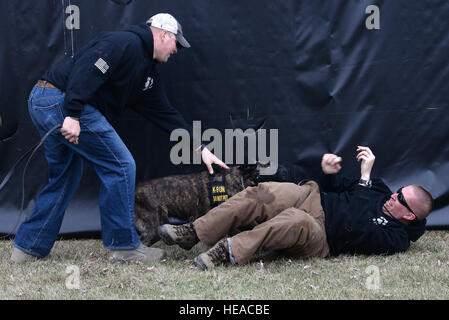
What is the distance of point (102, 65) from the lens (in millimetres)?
3764

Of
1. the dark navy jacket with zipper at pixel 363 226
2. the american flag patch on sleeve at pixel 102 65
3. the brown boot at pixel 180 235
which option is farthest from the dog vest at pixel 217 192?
the american flag patch on sleeve at pixel 102 65

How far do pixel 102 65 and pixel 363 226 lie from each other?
6.79 ft


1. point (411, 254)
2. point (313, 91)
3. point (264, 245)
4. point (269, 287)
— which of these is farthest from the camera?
point (313, 91)

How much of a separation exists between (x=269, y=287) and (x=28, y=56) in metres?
3.03

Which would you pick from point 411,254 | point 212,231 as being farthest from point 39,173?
point 411,254

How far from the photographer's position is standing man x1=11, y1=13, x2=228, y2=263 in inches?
149

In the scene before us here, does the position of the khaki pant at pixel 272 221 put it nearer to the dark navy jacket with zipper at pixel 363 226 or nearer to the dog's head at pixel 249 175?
the dark navy jacket with zipper at pixel 363 226

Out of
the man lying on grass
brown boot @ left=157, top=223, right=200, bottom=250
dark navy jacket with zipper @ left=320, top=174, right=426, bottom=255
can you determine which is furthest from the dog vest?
dark navy jacket with zipper @ left=320, top=174, right=426, bottom=255

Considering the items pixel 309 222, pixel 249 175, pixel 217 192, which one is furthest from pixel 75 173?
pixel 309 222

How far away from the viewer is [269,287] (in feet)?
11.1

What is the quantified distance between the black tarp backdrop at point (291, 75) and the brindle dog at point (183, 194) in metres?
0.39

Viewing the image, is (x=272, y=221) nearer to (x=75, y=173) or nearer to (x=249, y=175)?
(x=249, y=175)

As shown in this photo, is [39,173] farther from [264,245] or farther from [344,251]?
[344,251]

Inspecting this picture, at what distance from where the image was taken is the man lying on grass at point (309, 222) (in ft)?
12.2
